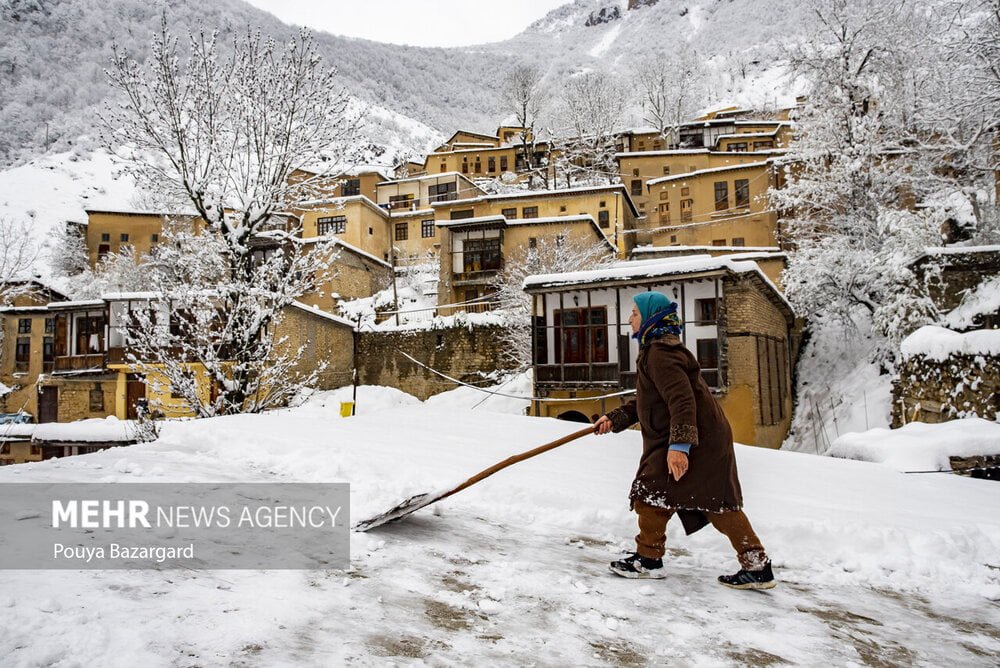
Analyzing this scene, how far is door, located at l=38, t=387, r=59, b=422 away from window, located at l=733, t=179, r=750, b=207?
42.3m

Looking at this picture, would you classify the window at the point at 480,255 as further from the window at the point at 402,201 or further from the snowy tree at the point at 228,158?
the snowy tree at the point at 228,158

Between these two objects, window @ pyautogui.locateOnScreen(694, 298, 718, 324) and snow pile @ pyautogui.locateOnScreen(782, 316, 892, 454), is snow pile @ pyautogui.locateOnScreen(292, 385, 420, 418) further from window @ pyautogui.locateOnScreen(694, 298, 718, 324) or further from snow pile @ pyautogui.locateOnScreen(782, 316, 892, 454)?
snow pile @ pyautogui.locateOnScreen(782, 316, 892, 454)

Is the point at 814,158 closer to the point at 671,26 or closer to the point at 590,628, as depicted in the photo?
the point at 590,628

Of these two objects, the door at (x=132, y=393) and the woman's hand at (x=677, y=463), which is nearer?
the woman's hand at (x=677, y=463)

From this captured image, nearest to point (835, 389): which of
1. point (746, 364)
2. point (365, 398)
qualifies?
point (746, 364)

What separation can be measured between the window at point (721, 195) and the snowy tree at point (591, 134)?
32.5 ft

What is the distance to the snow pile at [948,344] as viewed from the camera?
9.18 meters

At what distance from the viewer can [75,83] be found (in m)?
96.8

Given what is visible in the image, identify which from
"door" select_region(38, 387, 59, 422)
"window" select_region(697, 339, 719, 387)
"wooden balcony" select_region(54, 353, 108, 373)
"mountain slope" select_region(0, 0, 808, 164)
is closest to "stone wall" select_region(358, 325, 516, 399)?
"window" select_region(697, 339, 719, 387)

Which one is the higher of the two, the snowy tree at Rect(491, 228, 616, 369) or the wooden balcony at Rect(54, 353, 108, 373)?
the snowy tree at Rect(491, 228, 616, 369)

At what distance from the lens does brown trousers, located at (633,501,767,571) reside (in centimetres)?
347

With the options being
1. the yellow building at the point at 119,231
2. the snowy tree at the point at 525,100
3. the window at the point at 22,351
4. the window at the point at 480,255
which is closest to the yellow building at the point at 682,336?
the window at the point at 480,255

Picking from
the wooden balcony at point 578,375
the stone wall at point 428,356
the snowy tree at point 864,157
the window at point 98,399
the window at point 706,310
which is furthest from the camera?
the window at point 98,399

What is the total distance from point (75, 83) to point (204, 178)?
118m
